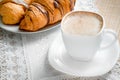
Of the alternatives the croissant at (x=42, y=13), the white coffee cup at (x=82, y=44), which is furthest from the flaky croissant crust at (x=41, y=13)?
the white coffee cup at (x=82, y=44)

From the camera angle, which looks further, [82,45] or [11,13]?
[11,13]

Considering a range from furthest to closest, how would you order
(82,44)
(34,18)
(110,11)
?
(110,11) < (34,18) < (82,44)

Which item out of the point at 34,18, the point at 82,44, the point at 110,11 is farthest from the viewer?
the point at 110,11

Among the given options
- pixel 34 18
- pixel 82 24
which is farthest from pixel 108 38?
pixel 34 18

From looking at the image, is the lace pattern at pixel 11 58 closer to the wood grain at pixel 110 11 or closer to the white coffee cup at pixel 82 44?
the white coffee cup at pixel 82 44

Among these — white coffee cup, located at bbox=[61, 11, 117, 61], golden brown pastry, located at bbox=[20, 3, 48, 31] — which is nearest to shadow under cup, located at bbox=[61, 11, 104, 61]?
white coffee cup, located at bbox=[61, 11, 117, 61]

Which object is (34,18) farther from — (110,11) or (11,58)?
(110,11)

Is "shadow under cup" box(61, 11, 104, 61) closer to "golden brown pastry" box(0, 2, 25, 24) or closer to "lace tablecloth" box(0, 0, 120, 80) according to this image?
"lace tablecloth" box(0, 0, 120, 80)
